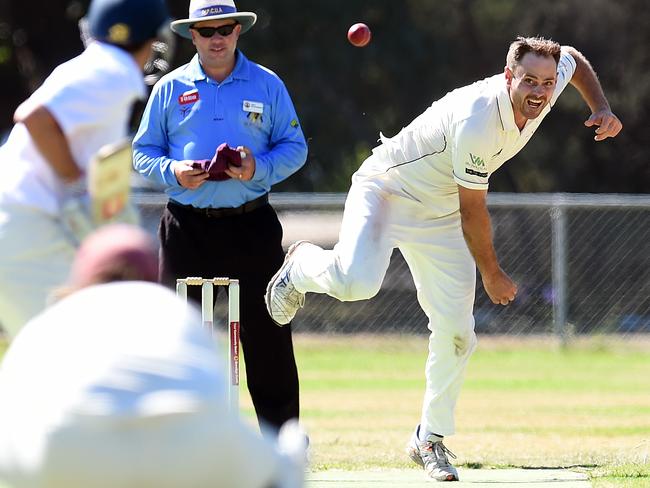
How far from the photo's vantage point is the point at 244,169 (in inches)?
252

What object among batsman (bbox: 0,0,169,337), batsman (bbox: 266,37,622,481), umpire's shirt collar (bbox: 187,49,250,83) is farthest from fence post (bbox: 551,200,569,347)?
batsman (bbox: 0,0,169,337)

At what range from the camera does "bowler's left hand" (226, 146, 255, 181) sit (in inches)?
251

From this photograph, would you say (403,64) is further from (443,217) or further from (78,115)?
(78,115)

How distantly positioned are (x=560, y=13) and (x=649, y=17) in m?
1.75

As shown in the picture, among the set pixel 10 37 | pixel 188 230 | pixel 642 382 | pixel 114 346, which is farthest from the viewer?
pixel 10 37

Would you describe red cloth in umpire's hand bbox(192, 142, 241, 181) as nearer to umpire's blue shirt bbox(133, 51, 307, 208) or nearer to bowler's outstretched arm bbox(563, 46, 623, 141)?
umpire's blue shirt bbox(133, 51, 307, 208)

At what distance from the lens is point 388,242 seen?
6.78 m

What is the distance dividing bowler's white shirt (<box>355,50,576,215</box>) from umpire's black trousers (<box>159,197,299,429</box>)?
0.67 metres

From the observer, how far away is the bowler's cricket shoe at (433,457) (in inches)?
255

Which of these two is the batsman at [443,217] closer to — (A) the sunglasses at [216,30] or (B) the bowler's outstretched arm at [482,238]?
(B) the bowler's outstretched arm at [482,238]

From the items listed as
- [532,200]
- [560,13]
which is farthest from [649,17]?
[532,200]

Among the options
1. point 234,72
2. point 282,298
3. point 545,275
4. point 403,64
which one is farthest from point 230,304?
point 403,64

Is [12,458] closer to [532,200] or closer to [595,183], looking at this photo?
[532,200]

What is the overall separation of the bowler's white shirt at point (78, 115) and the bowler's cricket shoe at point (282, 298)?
8.07 ft
